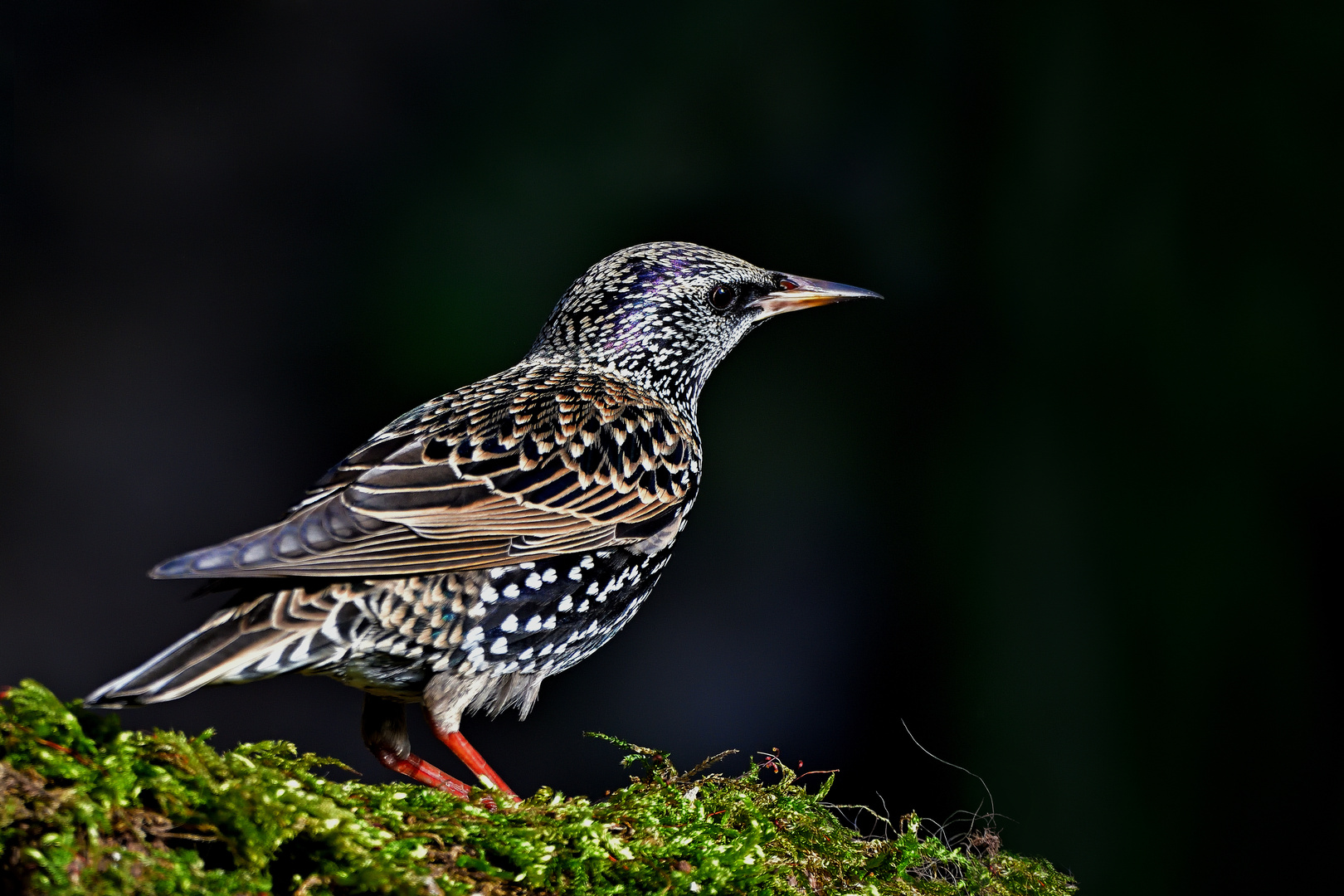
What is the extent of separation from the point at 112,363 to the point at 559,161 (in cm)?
239

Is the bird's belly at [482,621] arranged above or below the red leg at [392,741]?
above

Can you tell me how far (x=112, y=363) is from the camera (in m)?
4.79

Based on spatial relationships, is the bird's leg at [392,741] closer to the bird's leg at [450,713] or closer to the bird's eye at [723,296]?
the bird's leg at [450,713]

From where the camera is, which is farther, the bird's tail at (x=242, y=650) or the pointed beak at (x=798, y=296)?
the pointed beak at (x=798, y=296)

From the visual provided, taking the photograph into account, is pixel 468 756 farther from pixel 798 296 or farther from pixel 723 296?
pixel 798 296

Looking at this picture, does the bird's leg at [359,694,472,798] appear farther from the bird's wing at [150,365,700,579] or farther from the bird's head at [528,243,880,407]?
the bird's head at [528,243,880,407]

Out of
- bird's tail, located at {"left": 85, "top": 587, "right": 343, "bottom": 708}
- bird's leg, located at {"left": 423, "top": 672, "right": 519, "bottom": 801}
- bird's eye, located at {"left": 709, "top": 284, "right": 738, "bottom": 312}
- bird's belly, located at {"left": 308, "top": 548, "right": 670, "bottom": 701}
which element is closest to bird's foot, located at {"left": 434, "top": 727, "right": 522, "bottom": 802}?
bird's leg, located at {"left": 423, "top": 672, "right": 519, "bottom": 801}

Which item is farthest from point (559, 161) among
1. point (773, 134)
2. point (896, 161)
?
point (896, 161)

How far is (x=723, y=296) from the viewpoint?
3.38 metres

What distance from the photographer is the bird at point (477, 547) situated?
6.75 ft

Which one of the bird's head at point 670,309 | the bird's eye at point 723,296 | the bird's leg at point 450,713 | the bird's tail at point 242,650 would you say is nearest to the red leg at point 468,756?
the bird's leg at point 450,713

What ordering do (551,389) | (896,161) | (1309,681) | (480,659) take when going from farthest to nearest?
(896,161)
(1309,681)
(551,389)
(480,659)

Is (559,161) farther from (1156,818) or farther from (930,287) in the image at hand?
(1156,818)

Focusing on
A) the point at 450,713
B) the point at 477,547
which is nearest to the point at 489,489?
the point at 477,547
